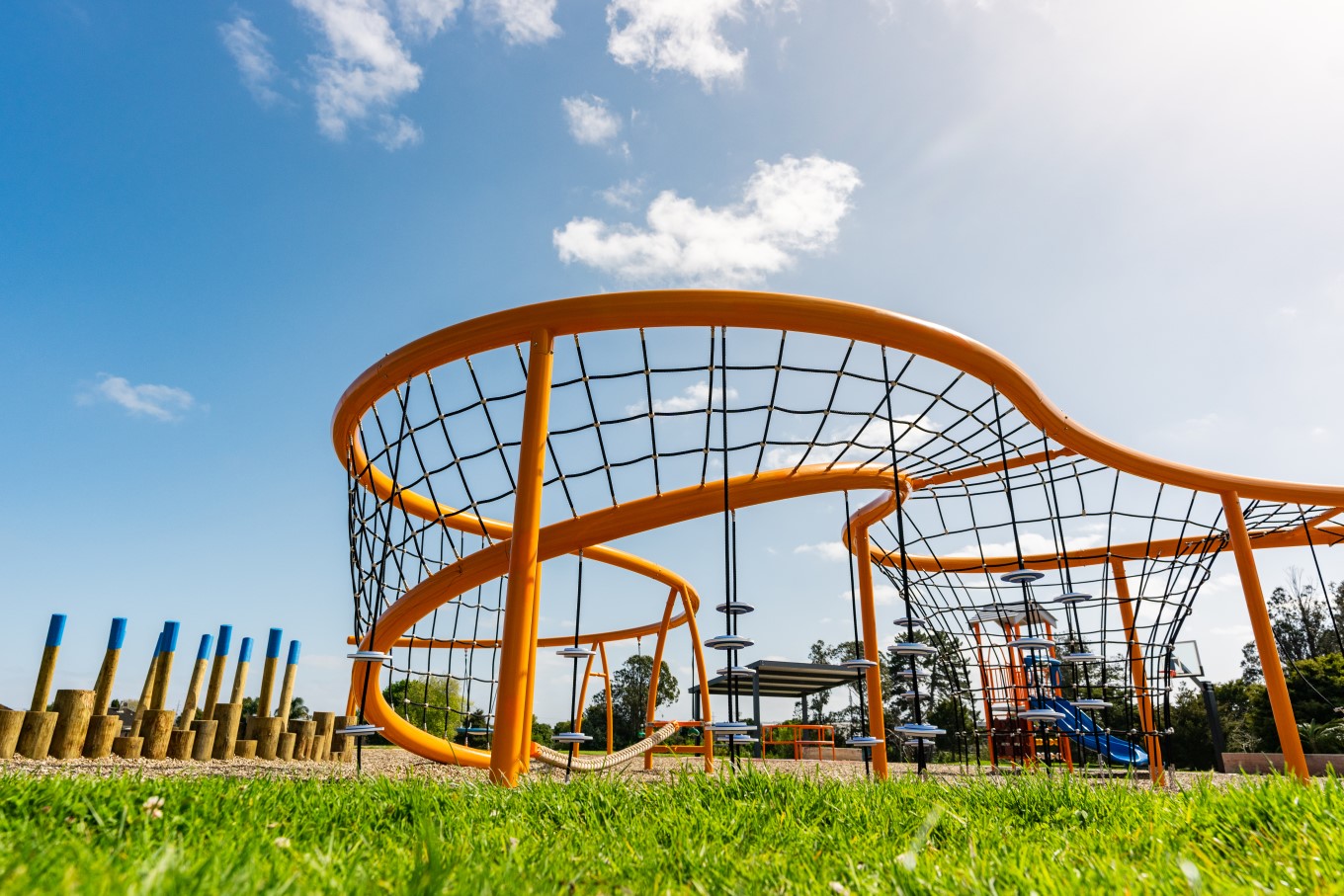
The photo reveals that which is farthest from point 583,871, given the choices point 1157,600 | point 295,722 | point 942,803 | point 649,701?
point 295,722

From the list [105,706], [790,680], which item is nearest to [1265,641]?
[790,680]

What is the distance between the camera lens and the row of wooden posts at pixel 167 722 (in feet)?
32.3

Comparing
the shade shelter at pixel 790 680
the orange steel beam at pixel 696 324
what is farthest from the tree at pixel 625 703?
the orange steel beam at pixel 696 324

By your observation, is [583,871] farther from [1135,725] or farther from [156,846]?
[1135,725]

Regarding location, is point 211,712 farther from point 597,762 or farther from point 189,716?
point 597,762

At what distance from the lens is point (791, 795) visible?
321 centimetres

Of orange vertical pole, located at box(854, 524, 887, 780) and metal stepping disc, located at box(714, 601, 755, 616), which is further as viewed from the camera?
orange vertical pole, located at box(854, 524, 887, 780)

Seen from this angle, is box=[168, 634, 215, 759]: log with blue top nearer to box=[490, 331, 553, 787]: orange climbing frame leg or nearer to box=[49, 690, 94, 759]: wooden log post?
box=[49, 690, 94, 759]: wooden log post

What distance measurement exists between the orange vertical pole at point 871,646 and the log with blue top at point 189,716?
10.7 m

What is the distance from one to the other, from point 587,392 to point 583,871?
447cm

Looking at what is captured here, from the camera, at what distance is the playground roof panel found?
19172 mm

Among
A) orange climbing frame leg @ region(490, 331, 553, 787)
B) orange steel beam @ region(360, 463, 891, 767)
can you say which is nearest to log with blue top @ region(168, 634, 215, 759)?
orange steel beam @ region(360, 463, 891, 767)

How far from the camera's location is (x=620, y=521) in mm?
7984

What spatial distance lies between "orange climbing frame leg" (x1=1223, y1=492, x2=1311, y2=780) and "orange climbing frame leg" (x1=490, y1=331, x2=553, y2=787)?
301 inches
